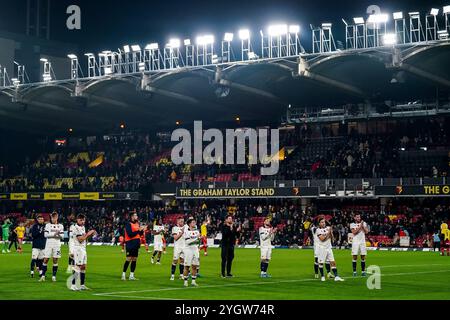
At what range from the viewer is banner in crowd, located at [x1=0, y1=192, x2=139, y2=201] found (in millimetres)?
70500

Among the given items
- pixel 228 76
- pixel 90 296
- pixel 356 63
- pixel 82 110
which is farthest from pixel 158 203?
pixel 90 296

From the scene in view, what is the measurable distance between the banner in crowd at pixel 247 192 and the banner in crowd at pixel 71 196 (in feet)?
20.5

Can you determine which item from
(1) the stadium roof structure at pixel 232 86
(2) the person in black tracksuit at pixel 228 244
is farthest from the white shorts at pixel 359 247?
(1) the stadium roof structure at pixel 232 86

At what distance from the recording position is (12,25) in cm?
8544

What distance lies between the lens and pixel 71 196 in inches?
2916

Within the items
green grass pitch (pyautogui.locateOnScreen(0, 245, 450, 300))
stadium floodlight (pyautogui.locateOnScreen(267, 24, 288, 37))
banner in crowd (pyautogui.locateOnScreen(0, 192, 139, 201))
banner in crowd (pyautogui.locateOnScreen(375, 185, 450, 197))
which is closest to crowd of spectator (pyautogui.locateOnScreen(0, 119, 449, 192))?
banner in crowd (pyautogui.locateOnScreen(0, 192, 139, 201))

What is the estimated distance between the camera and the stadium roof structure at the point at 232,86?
52.8m

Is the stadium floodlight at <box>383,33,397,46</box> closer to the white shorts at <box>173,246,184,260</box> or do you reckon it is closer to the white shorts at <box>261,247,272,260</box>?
the white shorts at <box>261,247,272,260</box>

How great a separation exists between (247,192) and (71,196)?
66.0 ft

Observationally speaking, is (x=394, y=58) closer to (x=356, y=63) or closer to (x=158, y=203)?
(x=356, y=63)

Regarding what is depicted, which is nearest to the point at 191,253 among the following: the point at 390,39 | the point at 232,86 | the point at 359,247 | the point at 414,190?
the point at 359,247

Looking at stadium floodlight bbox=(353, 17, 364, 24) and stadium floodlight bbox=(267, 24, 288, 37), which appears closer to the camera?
stadium floodlight bbox=(353, 17, 364, 24)

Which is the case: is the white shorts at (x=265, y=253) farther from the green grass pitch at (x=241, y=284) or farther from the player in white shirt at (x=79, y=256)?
the player in white shirt at (x=79, y=256)

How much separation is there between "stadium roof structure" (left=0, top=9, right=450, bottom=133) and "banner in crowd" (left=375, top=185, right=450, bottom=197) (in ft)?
25.5
